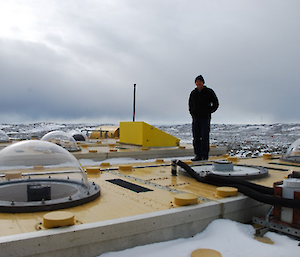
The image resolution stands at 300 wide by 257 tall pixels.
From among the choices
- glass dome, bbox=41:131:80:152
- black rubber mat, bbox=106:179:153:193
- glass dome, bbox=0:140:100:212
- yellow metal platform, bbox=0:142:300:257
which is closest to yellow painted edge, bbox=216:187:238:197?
yellow metal platform, bbox=0:142:300:257

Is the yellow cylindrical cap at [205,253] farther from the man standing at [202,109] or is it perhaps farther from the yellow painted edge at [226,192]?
the man standing at [202,109]

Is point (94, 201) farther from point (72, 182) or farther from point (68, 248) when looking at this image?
point (68, 248)

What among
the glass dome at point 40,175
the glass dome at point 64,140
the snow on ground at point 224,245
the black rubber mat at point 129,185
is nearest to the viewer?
the snow on ground at point 224,245

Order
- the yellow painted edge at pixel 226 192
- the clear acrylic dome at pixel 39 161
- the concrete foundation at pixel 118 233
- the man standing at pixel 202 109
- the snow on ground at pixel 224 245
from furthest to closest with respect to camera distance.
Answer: the man standing at pixel 202 109
the clear acrylic dome at pixel 39 161
the yellow painted edge at pixel 226 192
the snow on ground at pixel 224 245
the concrete foundation at pixel 118 233

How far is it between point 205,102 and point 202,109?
21 cm

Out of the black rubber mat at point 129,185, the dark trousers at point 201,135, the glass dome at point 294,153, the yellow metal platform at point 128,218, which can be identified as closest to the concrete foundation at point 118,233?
the yellow metal platform at point 128,218

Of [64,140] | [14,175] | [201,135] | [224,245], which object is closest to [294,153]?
[201,135]

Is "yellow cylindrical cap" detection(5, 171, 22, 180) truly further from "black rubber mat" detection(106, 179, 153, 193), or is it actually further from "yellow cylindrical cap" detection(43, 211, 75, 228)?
"yellow cylindrical cap" detection(43, 211, 75, 228)

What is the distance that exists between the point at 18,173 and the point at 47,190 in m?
0.76

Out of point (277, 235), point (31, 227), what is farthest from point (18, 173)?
point (277, 235)

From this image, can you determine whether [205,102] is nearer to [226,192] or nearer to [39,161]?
[226,192]

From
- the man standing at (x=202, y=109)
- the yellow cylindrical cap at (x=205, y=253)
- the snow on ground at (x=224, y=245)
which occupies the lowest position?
the snow on ground at (x=224, y=245)

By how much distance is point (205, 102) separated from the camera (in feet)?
27.1

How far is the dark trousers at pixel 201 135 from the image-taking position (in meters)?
8.36
